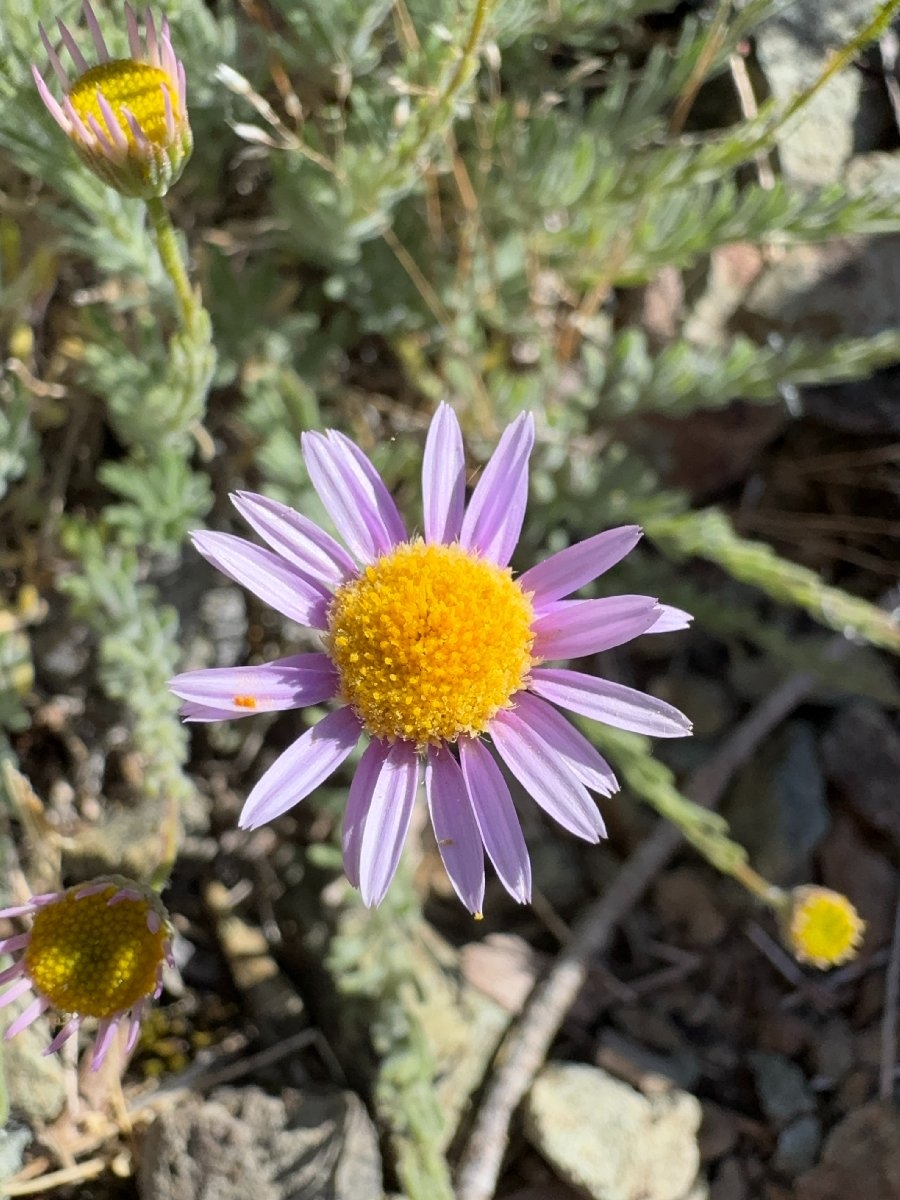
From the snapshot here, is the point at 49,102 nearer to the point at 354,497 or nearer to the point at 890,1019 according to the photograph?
the point at 354,497

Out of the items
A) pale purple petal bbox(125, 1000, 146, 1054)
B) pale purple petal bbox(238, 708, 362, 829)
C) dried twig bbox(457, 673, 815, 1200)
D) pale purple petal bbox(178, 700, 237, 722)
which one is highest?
pale purple petal bbox(178, 700, 237, 722)

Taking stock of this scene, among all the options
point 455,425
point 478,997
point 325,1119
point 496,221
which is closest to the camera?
point 455,425

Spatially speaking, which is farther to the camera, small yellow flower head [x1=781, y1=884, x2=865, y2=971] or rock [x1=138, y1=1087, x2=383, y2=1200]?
small yellow flower head [x1=781, y1=884, x2=865, y2=971]

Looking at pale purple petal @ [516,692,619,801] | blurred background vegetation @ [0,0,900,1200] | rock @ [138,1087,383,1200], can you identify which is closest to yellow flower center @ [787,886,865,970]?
blurred background vegetation @ [0,0,900,1200]

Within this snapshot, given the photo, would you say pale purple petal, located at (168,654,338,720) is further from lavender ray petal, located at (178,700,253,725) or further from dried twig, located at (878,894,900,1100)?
dried twig, located at (878,894,900,1100)

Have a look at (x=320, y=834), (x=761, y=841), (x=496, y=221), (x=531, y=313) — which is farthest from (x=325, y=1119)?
(x=496, y=221)

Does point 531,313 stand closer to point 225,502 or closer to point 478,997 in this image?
point 225,502
